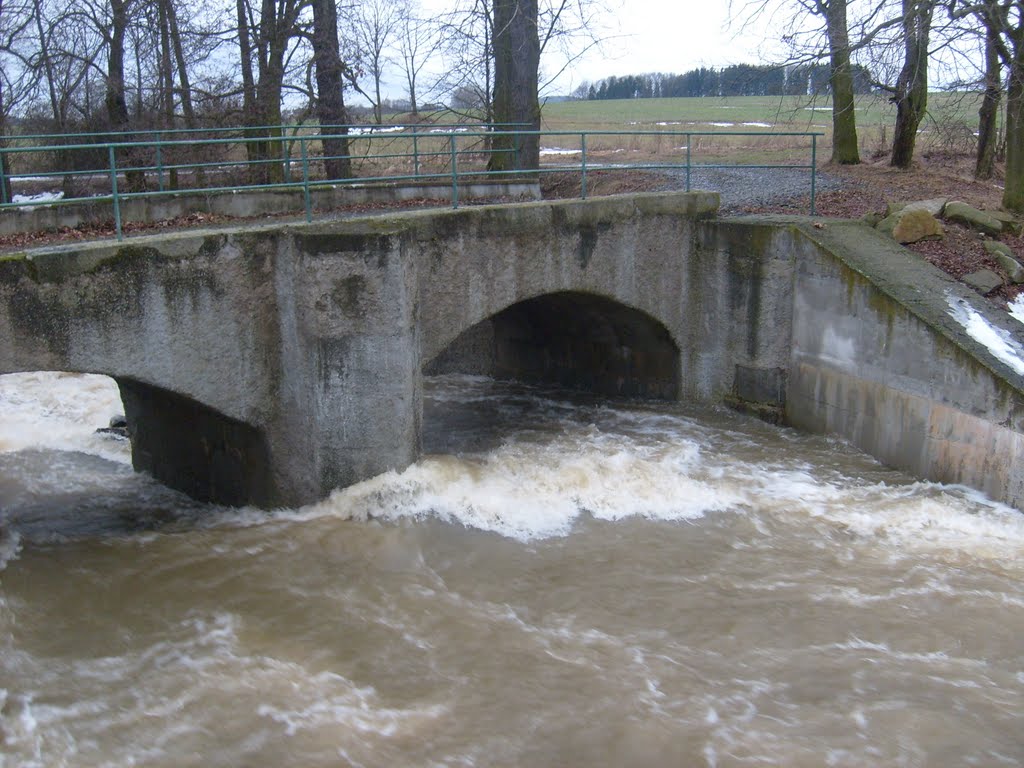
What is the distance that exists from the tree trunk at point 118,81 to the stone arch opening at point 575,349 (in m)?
6.78

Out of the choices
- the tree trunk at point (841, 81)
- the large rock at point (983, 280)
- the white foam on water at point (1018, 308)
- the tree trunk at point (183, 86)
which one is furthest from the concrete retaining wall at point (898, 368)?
the tree trunk at point (183, 86)

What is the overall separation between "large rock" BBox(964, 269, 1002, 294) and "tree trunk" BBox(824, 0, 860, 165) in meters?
4.20

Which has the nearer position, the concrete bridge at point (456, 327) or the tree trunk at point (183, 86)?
the concrete bridge at point (456, 327)

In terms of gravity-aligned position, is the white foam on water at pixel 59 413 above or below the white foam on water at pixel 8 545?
above

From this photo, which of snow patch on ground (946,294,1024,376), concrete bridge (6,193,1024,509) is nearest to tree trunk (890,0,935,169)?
concrete bridge (6,193,1024,509)

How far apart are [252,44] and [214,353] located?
37.9 ft

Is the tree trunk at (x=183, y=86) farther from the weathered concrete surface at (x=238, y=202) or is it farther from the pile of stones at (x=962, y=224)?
the pile of stones at (x=962, y=224)

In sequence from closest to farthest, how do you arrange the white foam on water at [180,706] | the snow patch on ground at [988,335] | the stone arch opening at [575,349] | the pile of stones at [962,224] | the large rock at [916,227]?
1. the white foam on water at [180,706]
2. the snow patch on ground at [988,335]
3. the pile of stones at [962,224]
4. the large rock at [916,227]
5. the stone arch opening at [575,349]

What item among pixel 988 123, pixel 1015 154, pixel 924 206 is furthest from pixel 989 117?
pixel 924 206

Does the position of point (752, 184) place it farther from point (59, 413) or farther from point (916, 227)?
point (59, 413)

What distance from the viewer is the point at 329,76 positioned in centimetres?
1862

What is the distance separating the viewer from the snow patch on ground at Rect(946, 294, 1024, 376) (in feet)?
34.2

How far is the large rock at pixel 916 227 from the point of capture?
13.1 m

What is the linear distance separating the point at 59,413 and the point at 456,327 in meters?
6.67
